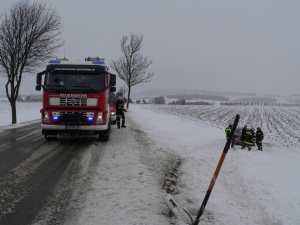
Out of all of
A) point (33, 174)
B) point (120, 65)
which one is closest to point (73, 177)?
point (33, 174)

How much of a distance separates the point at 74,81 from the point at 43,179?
3.99 metres

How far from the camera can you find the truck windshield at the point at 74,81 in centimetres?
822

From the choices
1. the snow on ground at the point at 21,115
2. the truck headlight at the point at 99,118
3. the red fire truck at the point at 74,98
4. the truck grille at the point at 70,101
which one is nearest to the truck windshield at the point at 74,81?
the red fire truck at the point at 74,98

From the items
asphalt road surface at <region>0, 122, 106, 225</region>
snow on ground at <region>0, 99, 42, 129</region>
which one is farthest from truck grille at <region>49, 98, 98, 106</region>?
snow on ground at <region>0, 99, 42, 129</region>

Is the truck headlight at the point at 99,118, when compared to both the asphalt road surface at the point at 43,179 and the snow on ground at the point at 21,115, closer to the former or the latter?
the asphalt road surface at the point at 43,179

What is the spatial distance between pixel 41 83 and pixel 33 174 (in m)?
4.01

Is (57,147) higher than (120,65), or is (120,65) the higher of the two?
(120,65)

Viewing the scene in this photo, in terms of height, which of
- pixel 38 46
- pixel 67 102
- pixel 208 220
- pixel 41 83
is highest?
pixel 38 46

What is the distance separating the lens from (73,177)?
17.4 feet

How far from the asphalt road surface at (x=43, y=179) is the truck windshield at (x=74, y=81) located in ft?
6.21

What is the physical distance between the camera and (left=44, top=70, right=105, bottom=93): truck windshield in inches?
324

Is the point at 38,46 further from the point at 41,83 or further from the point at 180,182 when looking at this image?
the point at 180,182

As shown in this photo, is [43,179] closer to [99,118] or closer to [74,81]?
[99,118]

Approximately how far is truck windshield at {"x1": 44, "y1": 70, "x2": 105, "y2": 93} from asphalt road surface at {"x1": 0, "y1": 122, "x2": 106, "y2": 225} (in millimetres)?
1892
